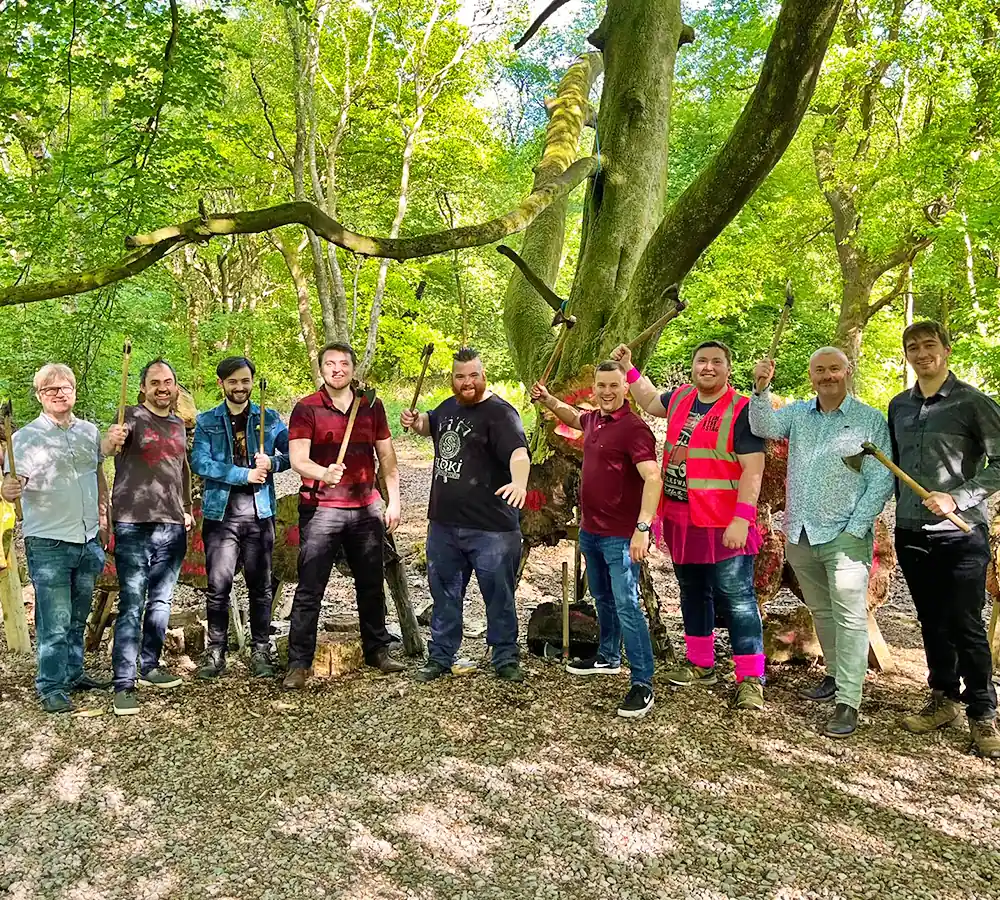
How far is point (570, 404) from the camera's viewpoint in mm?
4781

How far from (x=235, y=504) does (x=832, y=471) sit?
10.1 ft

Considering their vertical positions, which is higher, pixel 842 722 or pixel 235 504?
pixel 235 504

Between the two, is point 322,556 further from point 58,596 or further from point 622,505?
point 622,505

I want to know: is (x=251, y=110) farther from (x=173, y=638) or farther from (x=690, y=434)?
(x=690, y=434)

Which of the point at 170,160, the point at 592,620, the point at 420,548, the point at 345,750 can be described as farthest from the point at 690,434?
the point at 170,160

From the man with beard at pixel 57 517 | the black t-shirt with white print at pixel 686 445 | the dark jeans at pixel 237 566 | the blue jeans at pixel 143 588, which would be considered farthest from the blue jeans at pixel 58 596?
the black t-shirt with white print at pixel 686 445

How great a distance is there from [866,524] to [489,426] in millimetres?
1916

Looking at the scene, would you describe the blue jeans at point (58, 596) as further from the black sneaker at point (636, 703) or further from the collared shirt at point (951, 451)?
the collared shirt at point (951, 451)

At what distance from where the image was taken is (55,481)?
3887mm

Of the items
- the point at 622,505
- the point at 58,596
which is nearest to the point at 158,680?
the point at 58,596

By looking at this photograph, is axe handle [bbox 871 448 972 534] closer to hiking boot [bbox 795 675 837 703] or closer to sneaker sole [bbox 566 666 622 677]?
hiking boot [bbox 795 675 837 703]

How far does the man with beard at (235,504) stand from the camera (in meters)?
4.24

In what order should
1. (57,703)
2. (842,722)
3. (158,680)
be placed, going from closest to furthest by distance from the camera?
(842,722)
(57,703)
(158,680)

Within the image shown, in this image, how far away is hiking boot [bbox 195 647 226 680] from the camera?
430 centimetres
